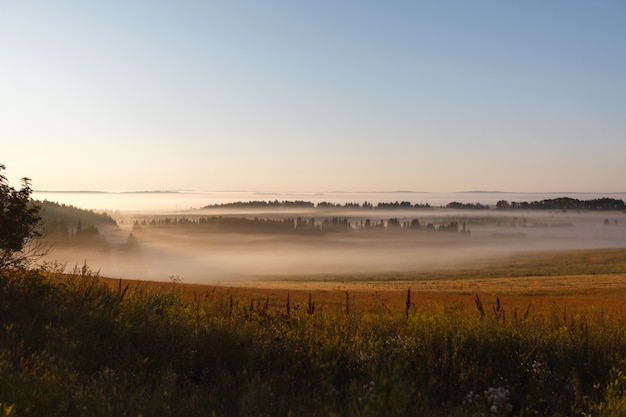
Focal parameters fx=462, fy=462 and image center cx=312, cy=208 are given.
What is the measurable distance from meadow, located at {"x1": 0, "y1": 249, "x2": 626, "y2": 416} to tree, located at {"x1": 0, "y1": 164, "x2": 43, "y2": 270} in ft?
2.83

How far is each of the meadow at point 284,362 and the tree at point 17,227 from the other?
2.83 ft

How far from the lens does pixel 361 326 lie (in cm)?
867

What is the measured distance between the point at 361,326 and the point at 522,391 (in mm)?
2953

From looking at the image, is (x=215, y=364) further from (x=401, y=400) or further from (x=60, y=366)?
(x=401, y=400)

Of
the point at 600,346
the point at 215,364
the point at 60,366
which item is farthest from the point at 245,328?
the point at 600,346

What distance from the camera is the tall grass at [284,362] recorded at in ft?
17.4

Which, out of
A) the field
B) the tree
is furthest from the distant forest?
the tree

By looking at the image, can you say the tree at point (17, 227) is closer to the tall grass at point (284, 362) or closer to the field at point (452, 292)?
the tall grass at point (284, 362)

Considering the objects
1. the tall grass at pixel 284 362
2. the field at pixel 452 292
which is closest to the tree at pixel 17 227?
the tall grass at pixel 284 362

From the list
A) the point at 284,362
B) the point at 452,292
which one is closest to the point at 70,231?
the point at 452,292

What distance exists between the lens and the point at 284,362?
275 inches

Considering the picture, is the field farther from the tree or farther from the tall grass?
the tree

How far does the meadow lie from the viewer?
532 centimetres

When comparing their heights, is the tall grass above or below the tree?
below
